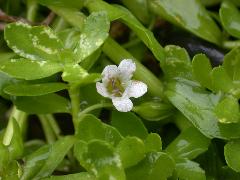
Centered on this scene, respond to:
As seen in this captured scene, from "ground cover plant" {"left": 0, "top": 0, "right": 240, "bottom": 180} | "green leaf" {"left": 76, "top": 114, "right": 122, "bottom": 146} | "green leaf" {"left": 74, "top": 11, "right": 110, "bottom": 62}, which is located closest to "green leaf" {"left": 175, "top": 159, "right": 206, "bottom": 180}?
"ground cover plant" {"left": 0, "top": 0, "right": 240, "bottom": 180}

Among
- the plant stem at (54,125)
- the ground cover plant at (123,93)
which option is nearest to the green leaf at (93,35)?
the ground cover plant at (123,93)

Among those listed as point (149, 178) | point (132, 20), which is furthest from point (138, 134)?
point (132, 20)

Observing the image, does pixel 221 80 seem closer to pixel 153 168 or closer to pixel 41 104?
pixel 153 168

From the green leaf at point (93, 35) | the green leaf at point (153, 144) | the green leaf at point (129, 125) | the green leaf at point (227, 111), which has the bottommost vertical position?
the green leaf at point (129, 125)

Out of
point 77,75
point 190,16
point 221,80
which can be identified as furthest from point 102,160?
point 190,16

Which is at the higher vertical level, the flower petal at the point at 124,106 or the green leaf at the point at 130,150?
the flower petal at the point at 124,106

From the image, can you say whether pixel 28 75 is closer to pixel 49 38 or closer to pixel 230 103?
pixel 49 38

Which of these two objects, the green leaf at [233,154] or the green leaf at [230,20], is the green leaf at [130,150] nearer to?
the green leaf at [233,154]

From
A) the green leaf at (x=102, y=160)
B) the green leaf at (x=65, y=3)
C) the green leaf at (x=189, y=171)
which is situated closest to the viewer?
the green leaf at (x=102, y=160)
